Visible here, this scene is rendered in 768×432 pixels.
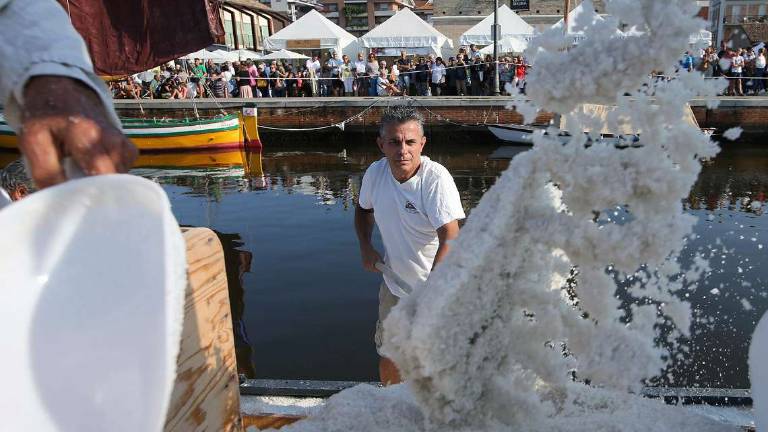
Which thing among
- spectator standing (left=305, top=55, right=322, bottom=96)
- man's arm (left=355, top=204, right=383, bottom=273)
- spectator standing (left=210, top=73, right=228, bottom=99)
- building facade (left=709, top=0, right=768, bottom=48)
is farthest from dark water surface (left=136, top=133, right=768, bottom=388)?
building facade (left=709, top=0, right=768, bottom=48)

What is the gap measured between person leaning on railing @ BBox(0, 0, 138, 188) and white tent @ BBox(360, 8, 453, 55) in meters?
22.5

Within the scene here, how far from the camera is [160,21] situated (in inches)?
232

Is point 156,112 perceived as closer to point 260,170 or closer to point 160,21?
point 260,170

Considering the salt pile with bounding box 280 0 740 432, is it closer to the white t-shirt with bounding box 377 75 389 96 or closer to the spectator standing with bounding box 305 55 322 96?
the white t-shirt with bounding box 377 75 389 96

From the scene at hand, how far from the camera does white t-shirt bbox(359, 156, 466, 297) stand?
3.10m

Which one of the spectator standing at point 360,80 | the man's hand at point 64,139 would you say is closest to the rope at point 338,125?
the spectator standing at point 360,80

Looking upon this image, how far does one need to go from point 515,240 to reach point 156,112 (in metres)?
19.8

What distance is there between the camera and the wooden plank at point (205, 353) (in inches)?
54.6

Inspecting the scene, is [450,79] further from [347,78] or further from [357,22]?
[357,22]

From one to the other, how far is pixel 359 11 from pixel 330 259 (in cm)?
9268

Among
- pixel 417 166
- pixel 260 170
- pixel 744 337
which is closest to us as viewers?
pixel 417 166

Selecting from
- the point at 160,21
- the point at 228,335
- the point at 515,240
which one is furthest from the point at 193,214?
the point at 515,240

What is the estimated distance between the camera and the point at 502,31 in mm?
22719

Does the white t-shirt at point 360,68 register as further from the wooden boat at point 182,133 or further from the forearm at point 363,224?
the forearm at point 363,224
